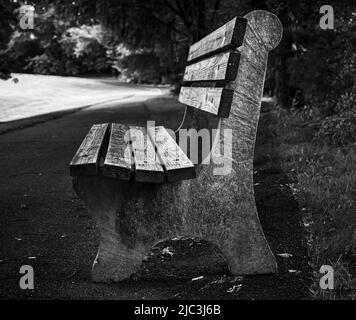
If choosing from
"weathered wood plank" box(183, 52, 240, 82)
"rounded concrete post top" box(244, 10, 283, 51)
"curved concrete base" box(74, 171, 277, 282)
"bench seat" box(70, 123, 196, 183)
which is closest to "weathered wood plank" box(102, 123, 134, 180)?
"bench seat" box(70, 123, 196, 183)

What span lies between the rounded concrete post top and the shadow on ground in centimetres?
125

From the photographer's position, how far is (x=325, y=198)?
3.94 meters

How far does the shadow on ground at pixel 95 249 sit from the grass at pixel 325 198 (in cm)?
10

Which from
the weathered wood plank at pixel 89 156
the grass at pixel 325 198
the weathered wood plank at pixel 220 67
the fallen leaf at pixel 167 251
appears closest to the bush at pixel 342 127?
the grass at pixel 325 198

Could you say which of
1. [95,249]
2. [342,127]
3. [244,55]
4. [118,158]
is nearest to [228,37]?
[244,55]

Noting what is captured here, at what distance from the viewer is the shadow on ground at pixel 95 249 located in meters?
2.60

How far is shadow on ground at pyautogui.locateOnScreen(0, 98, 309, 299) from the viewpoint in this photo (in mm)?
2596

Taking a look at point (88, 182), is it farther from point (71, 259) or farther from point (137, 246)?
point (71, 259)

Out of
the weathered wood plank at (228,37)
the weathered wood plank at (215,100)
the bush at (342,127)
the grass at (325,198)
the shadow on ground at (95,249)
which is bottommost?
the shadow on ground at (95,249)

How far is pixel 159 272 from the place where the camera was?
2.92m

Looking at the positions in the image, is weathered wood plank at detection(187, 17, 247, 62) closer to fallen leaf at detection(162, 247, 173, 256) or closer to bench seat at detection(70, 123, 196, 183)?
bench seat at detection(70, 123, 196, 183)

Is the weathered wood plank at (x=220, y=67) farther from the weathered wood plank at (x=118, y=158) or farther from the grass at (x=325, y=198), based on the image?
the grass at (x=325, y=198)
